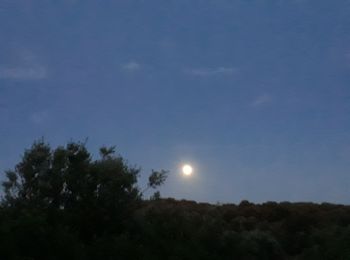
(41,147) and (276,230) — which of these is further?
(276,230)

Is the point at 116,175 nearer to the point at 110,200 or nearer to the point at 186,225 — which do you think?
the point at 110,200

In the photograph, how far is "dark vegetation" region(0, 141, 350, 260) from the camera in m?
29.3

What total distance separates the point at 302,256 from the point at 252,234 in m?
4.15

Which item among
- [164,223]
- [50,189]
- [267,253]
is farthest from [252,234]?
[50,189]

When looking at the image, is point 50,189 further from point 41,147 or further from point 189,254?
point 189,254

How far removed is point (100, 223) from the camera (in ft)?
110

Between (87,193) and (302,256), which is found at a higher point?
(87,193)

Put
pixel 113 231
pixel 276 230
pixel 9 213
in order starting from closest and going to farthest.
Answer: pixel 9 213 < pixel 113 231 < pixel 276 230

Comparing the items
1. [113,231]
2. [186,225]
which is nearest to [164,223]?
[186,225]

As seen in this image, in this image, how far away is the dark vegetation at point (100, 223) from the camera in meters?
29.3

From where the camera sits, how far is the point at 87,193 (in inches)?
1350

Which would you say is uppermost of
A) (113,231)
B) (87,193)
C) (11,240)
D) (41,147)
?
(41,147)

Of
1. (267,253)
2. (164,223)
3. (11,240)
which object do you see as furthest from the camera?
(267,253)

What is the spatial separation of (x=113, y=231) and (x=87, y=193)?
8.29 ft
